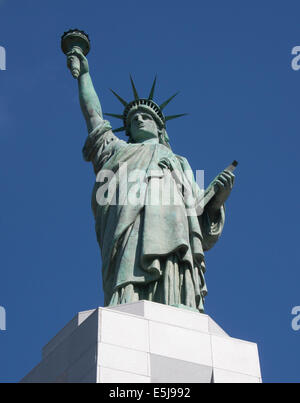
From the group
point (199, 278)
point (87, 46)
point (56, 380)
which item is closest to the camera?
point (56, 380)

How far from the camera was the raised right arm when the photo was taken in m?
13.1

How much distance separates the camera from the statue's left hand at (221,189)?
1184 centimetres

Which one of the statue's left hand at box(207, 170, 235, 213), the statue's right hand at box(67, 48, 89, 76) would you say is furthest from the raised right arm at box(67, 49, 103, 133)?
the statue's left hand at box(207, 170, 235, 213)

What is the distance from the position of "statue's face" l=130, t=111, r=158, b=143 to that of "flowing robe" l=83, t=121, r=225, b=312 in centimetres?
59

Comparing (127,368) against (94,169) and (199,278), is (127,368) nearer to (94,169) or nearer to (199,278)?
(199,278)

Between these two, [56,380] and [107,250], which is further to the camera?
[107,250]

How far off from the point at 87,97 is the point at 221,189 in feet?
9.36

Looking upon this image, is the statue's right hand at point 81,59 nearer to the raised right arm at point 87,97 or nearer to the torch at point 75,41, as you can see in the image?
the raised right arm at point 87,97

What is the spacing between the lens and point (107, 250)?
1069 cm

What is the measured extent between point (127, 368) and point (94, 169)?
199 inches

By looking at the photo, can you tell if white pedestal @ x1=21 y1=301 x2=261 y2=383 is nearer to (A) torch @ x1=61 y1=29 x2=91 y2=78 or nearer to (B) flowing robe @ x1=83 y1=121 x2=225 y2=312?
(B) flowing robe @ x1=83 y1=121 x2=225 y2=312

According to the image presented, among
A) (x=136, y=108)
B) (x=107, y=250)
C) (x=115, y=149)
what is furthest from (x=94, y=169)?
(x=107, y=250)

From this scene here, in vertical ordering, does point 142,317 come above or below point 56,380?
above
